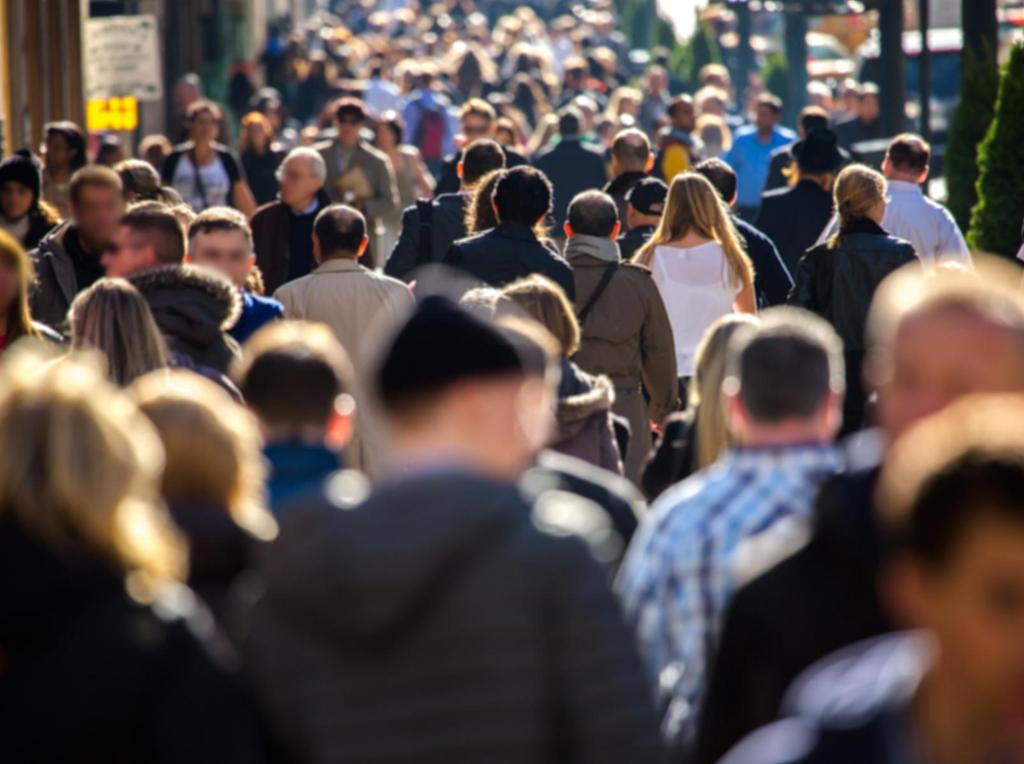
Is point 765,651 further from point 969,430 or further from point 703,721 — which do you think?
point 969,430

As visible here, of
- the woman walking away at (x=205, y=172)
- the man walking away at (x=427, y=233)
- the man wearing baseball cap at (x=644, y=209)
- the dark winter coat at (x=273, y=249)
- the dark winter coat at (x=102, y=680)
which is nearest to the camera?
the dark winter coat at (x=102, y=680)

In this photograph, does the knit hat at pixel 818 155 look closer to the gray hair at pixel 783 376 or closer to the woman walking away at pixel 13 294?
the woman walking away at pixel 13 294

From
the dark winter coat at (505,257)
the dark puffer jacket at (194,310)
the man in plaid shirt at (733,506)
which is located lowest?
the dark winter coat at (505,257)

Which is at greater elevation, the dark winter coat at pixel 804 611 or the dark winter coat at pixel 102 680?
the dark winter coat at pixel 102 680

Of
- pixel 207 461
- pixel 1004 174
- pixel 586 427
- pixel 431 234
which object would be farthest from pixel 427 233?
pixel 207 461

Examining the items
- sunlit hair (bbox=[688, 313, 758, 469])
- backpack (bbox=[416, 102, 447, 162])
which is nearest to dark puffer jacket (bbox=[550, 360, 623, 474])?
sunlit hair (bbox=[688, 313, 758, 469])

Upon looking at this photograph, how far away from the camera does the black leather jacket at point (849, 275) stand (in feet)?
36.7

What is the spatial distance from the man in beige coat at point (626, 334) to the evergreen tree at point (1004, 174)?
5.73 meters

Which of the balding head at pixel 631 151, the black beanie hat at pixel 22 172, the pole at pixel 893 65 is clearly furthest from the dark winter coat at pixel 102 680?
the pole at pixel 893 65

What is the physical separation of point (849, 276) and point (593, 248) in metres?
1.10

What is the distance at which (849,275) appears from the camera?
1121cm

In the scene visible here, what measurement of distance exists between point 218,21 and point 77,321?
101 feet

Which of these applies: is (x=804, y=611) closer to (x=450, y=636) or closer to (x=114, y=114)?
(x=450, y=636)

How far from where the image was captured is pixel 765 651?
14.0 ft
